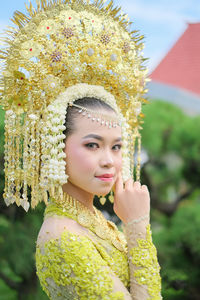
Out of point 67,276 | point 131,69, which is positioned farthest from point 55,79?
point 67,276

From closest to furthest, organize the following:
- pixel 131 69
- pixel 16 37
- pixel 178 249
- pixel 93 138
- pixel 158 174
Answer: pixel 93 138 < pixel 16 37 < pixel 131 69 < pixel 178 249 < pixel 158 174

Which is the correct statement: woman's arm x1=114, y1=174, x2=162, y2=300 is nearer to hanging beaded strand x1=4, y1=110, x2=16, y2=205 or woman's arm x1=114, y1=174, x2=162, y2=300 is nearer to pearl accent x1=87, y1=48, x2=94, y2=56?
hanging beaded strand x1=4, y1=110, x2=16, y2=205

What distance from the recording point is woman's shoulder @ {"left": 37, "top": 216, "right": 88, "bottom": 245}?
1515 millimetres

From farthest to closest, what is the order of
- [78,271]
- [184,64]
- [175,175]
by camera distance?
[184,64]
[175,175]
[78,271]

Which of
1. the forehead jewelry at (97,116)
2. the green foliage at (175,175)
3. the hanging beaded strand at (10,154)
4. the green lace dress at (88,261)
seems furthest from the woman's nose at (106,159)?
the green foliage at (175,175)

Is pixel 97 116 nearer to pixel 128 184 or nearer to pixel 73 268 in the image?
pixel 128 184

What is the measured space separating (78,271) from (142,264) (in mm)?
271

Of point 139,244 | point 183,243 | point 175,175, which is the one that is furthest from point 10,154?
point 175,175

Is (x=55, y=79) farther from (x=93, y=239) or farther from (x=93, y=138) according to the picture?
(x=93, y=239)

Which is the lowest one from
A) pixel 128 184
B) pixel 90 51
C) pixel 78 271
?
pixel 78 271

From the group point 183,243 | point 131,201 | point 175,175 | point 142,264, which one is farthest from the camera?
point 175,175

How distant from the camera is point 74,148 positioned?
1.57 m

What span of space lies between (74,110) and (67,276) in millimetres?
659

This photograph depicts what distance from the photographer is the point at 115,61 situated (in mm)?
1729
